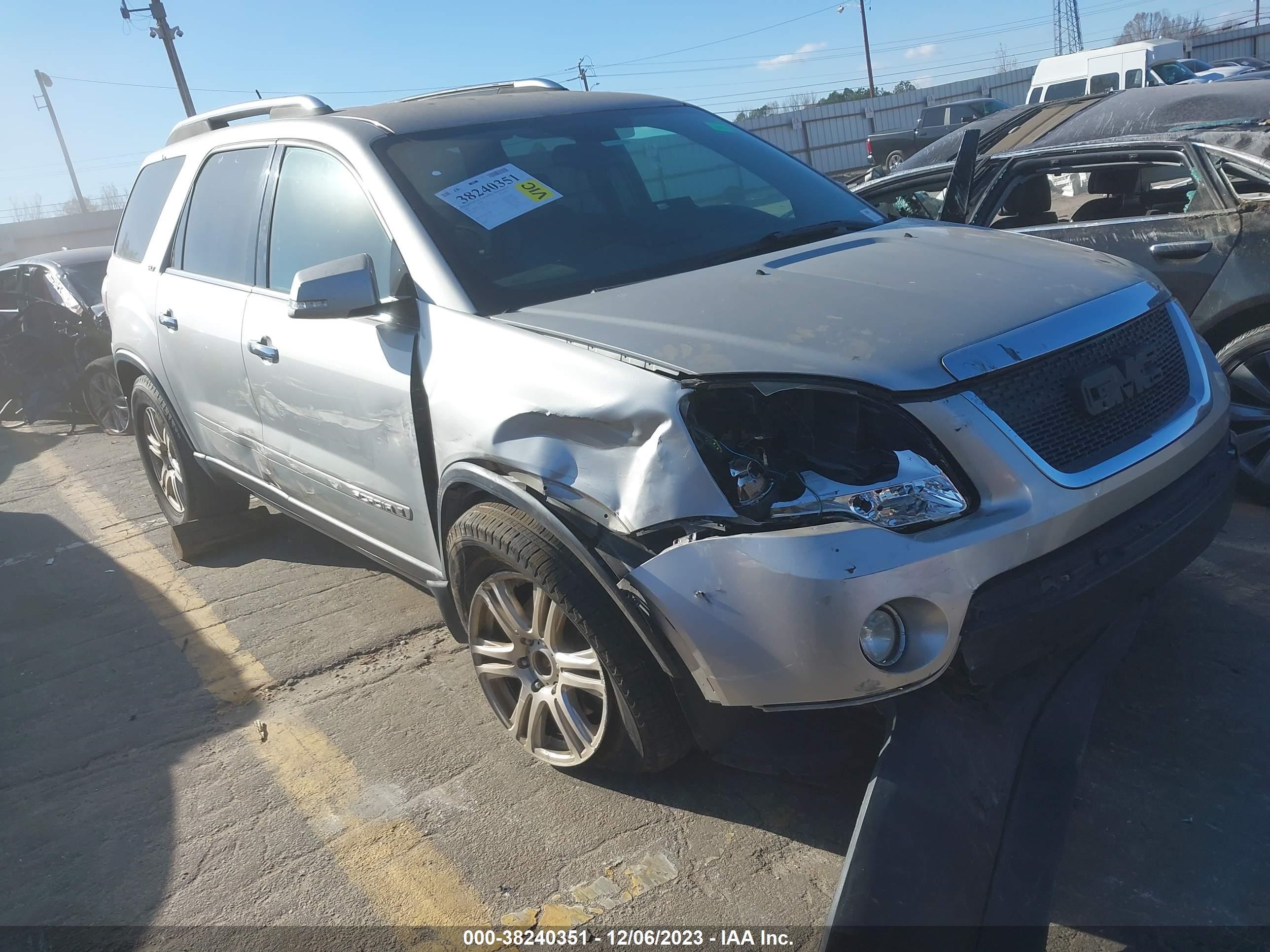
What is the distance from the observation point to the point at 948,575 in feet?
7.10

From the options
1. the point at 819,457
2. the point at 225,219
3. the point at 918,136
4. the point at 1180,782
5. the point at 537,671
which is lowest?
the point at 1180,782

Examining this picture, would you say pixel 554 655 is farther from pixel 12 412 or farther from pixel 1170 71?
pixel 1170 71

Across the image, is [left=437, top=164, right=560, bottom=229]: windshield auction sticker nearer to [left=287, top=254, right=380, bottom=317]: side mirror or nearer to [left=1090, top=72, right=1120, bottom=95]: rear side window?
[left=287, top=254, right=380, bottom=317]: side mirror

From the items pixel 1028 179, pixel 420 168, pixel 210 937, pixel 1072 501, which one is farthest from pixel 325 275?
pixel 1028 179

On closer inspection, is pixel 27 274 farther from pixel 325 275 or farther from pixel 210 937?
pixel 210 937

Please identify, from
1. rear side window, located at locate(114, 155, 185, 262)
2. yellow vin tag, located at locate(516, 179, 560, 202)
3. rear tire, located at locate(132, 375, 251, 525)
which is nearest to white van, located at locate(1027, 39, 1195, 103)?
rear side window, located at locate(114, 155, 185, 262)

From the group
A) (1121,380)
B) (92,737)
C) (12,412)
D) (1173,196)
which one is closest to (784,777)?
(1121,380)

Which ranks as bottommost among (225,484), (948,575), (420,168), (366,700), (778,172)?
(366,700)

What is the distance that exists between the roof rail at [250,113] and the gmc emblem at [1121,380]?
300cm

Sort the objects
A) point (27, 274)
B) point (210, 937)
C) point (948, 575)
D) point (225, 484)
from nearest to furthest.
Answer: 1. point (948, 575)
2. point (210, 937)
3. point (225, 484)
4. point (27, 274)

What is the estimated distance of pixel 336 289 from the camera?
120 inches

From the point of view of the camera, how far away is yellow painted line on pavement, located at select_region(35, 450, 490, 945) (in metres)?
2.65

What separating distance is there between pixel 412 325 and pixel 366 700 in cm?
148

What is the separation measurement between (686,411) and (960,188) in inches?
134
